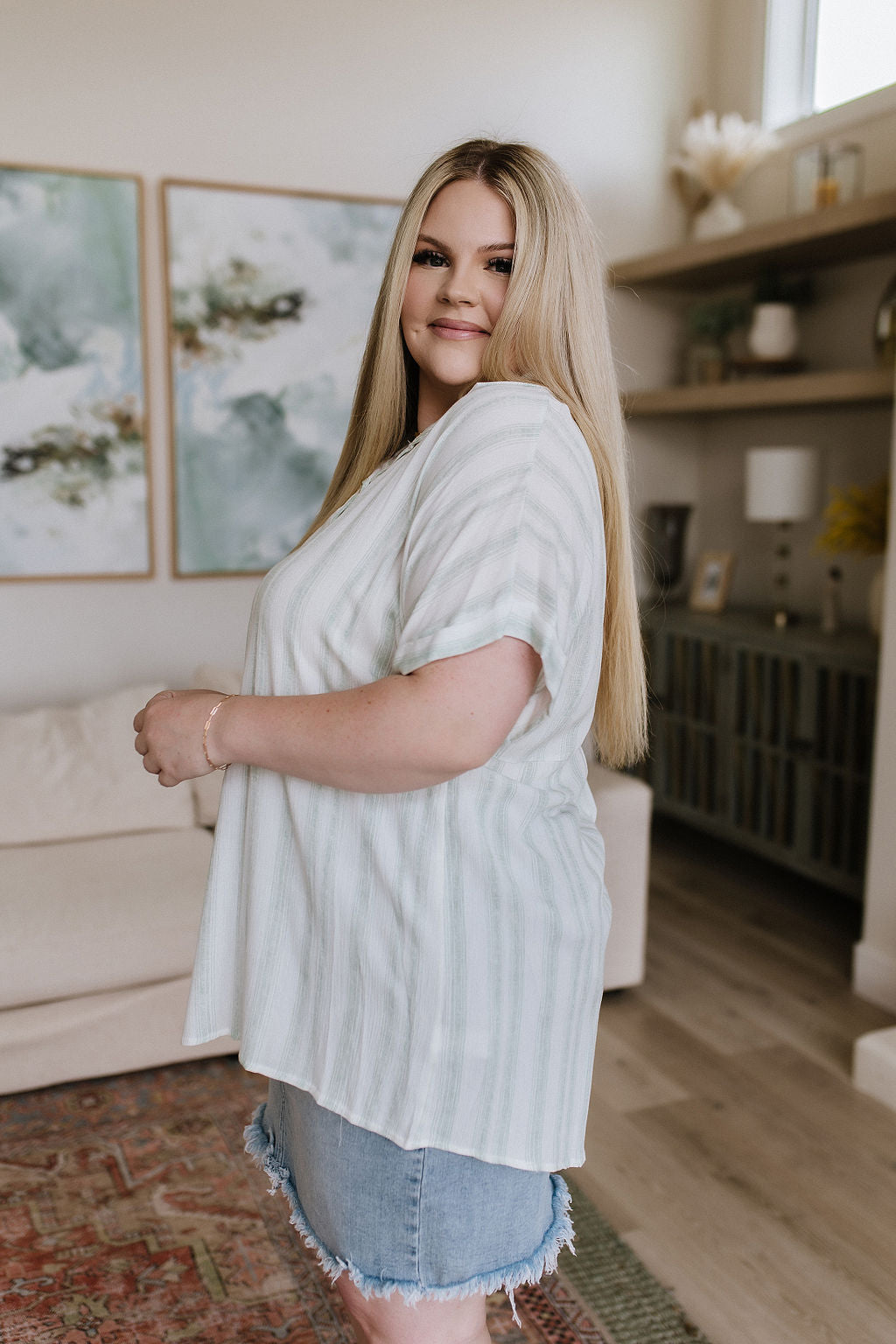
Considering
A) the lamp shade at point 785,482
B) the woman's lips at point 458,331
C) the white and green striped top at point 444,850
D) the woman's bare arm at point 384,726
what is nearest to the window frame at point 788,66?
the lamp shade at point 785,482

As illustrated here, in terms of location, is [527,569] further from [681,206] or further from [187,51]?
[681,206]

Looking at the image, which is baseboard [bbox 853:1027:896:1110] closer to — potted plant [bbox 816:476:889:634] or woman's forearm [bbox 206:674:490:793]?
potted plant [bbox 816:476:889:634]

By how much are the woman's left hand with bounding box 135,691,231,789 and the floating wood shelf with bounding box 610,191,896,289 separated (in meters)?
2.63

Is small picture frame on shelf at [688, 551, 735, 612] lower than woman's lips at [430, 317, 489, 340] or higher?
lower

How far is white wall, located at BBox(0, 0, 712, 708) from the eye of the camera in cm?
312

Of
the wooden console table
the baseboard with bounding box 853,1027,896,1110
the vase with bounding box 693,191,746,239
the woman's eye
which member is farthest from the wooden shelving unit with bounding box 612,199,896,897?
the woman's eye

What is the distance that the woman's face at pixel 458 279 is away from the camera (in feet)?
3.28

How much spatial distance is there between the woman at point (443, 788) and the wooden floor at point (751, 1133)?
969 mm

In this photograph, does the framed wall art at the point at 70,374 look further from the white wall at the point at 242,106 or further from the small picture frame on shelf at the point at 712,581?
the small picture frame on shelf at the point at 712,581

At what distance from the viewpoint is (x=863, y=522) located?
10.4 feet

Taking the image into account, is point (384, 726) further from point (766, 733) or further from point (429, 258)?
point (766, 733)

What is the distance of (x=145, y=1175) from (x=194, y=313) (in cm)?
235

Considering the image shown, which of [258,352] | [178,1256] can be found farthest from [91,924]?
[258,352]

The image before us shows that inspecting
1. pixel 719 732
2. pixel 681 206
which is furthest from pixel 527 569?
pixel 681 206
